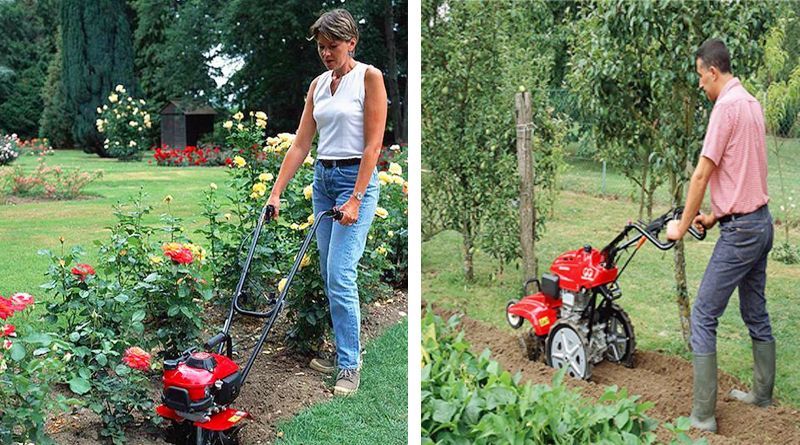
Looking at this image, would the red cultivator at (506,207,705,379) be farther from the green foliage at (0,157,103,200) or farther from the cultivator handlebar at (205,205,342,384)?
the green foliage at (0,157,103,200)

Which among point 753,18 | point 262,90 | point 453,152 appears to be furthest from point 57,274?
point 753,18

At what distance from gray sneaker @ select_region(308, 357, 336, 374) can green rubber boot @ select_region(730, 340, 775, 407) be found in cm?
156

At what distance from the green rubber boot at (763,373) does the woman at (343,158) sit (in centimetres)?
142

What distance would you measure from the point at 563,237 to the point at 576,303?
0.35m

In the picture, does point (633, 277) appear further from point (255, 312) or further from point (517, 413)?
point (255, 312)

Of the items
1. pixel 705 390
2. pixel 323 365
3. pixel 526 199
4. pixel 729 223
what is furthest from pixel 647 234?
pixel 323 365

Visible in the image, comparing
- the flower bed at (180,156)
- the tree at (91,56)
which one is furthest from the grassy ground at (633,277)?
the tree at (91,56)

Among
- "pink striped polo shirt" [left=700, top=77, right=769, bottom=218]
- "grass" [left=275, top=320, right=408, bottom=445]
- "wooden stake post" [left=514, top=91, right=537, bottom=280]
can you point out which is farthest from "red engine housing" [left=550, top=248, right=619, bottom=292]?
"grass" [left=275, top=320, right=408, bottom=445]

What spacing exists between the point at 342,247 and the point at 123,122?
37.5 inches

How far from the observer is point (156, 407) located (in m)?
2.78

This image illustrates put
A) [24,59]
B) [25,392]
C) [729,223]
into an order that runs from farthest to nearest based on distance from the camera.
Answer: [24,59] → [729,223] → [25,392]

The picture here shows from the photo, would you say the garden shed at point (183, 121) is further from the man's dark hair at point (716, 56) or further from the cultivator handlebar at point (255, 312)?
the man's dark hair at point (716, 56)

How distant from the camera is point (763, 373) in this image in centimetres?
277

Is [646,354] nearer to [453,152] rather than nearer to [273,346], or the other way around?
[453,152]
